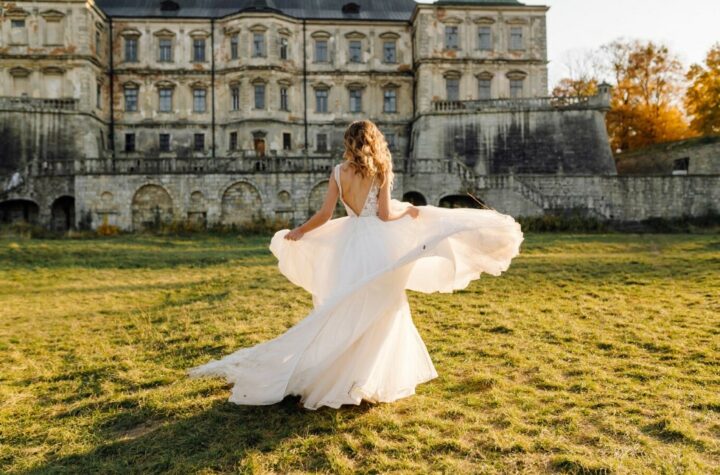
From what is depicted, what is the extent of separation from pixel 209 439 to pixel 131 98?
4135 centimetres

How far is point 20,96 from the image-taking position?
126 ft

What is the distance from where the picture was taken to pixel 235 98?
41281 millimetres

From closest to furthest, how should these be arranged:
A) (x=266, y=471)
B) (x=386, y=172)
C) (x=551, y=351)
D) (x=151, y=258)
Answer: (x=266, y=471) < (x=386, y=172) < (x=551, y=351) < (x=151, y=258)

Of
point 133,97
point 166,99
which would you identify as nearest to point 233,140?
point 166,99

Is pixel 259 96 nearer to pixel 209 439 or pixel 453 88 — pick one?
pixel 453 88

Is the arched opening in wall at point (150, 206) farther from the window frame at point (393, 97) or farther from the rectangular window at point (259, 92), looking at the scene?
the window frame at point (393, 97)

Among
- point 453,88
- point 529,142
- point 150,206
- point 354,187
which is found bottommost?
point 354,187

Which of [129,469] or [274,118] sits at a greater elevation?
[274,118]

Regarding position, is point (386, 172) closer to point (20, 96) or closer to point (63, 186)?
point (63, 186)

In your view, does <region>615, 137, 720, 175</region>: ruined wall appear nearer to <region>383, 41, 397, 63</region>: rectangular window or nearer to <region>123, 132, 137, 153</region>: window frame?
<region>383, 41, 397, 63</region>: rectangular window

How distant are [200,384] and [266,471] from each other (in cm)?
219

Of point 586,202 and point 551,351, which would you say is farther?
point 586,202

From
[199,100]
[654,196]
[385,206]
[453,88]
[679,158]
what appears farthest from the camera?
[199,100]

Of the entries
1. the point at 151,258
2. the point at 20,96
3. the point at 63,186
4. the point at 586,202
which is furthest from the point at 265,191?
the point at 20,96
